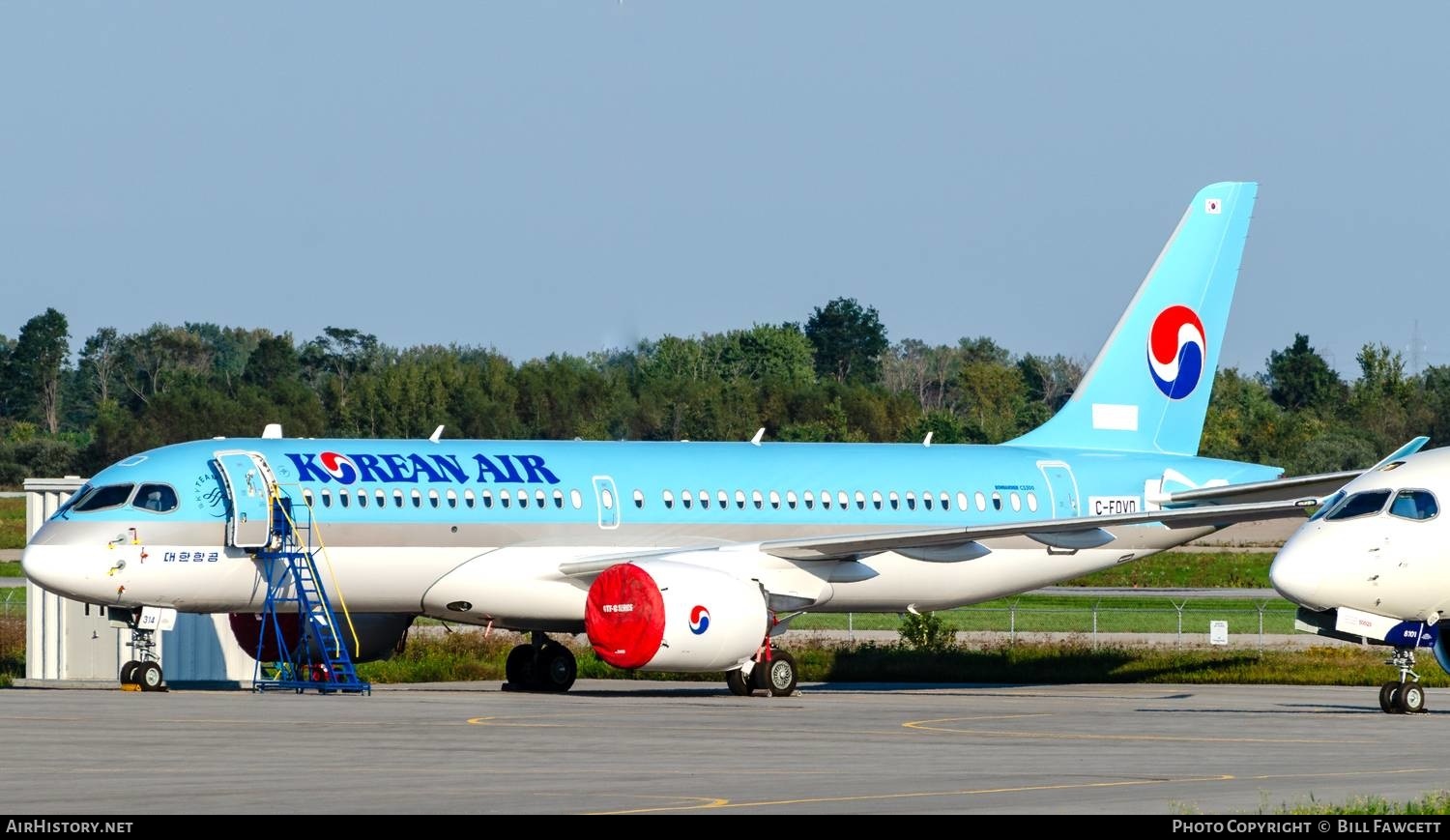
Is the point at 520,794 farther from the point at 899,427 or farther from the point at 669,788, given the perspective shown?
the point at 899,427

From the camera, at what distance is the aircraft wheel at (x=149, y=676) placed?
36.1 meters

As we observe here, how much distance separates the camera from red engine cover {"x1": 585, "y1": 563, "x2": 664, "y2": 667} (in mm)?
34125

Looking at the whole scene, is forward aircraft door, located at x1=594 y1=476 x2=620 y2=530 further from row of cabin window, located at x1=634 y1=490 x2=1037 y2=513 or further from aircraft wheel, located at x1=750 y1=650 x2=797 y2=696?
aircraft wheel, located at x1=750 y1=650 x2=797 y2=696

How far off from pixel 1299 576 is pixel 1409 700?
2281mm

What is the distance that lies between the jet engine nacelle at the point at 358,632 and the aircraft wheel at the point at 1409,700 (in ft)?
52.6

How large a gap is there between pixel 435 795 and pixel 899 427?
3525 inches

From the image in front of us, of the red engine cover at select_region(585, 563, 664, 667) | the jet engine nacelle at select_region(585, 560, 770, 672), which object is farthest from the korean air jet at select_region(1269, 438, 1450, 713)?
the red engine cover at select_region(585, 563, 664, 667)

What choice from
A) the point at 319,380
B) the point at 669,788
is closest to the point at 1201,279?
the point at 669,788

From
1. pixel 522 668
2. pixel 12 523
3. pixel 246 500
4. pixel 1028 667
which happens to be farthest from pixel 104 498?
pixel 12 523

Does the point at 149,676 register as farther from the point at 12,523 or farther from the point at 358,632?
the point at 12,523

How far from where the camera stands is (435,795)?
18891 mm

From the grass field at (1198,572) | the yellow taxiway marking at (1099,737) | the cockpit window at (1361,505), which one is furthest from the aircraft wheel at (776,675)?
the grass field at (1198,572)

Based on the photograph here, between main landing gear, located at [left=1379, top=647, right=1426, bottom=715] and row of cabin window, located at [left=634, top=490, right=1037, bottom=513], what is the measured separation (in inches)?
457

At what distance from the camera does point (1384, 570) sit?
3017 centimetres
